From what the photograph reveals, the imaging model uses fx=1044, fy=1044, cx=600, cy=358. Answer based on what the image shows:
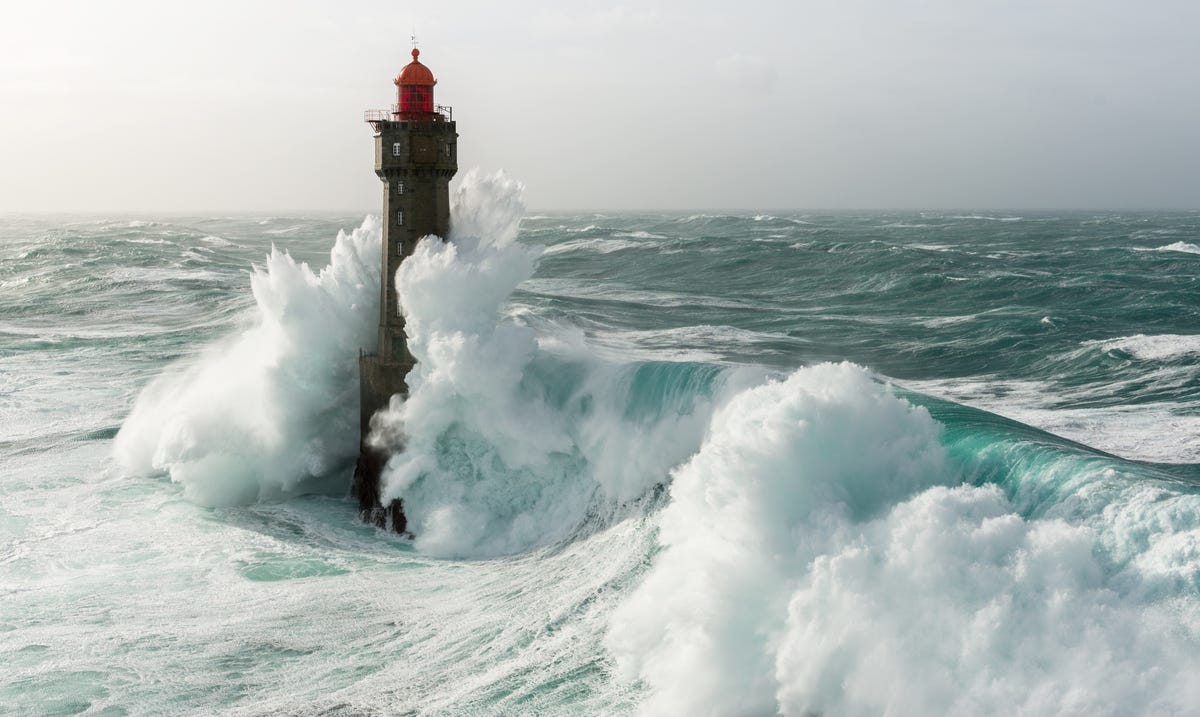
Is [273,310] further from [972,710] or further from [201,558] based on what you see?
[972,710]

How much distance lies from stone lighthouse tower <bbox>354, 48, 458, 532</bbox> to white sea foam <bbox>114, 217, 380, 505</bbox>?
133cm

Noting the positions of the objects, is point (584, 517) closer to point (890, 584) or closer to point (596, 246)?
point (890, 584)

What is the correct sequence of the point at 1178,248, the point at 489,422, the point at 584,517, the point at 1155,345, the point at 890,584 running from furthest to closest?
the point at 1178,248 < the point at 1155,345 < the point at 489,422 < the point at 584,517 < the point at 890,584

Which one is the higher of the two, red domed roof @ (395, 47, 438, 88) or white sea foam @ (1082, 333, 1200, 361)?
red domed roof @ (395, 47, 438, 88)

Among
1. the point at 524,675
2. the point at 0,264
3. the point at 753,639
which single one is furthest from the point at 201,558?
the point at 0,264

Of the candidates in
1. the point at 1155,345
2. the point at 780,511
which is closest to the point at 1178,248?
the point at 1155,345

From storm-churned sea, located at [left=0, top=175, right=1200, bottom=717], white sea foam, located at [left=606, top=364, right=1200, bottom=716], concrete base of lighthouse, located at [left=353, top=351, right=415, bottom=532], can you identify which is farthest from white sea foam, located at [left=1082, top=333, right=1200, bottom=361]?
concrete base of lighthouse, located at [left=353, top=351, right=415, bottom=532]

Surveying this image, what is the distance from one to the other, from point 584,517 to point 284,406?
271 inches

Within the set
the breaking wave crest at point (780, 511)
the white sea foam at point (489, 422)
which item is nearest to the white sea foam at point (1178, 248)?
the breaking wave crest at point (780, 511)

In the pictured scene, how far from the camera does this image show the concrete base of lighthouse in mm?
18156

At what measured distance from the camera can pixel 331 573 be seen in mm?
15500

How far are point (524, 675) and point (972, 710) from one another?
16.5 feet

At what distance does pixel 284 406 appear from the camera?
19.7 metres

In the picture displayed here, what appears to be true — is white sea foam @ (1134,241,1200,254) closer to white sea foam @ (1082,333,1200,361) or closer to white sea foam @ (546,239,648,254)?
white sea foam @ (546,239,648,254)
